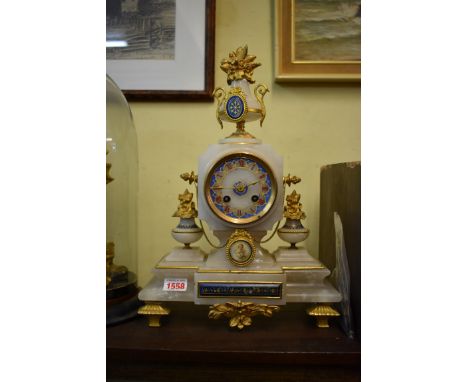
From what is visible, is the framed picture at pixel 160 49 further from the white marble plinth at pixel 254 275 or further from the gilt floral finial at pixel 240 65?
the white marble plinth at pixel 254 275

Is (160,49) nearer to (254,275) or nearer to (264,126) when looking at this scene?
(264,126)

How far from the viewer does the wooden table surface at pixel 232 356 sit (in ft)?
2.38

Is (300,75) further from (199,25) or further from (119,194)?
(119,194)

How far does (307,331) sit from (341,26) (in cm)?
90

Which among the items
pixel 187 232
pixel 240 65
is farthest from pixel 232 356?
pixel 240 65

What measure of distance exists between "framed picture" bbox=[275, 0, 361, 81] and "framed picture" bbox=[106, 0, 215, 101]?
229 millimetres

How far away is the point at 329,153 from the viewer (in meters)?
1.19

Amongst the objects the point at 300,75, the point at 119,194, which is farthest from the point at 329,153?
the point at 119,194

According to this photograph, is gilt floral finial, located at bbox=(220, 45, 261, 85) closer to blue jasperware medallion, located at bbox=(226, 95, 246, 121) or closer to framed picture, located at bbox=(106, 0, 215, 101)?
blue jasperware medallion, located at bbox=(226, 95, 246, 121)

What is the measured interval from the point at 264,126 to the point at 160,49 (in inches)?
15.8

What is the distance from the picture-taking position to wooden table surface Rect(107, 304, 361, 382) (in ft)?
2.38

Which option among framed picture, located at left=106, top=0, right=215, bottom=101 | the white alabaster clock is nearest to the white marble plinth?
the white alabaster clock

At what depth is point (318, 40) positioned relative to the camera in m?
1.16

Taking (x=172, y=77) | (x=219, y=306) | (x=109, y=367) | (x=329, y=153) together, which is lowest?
(x=109, y=367)
